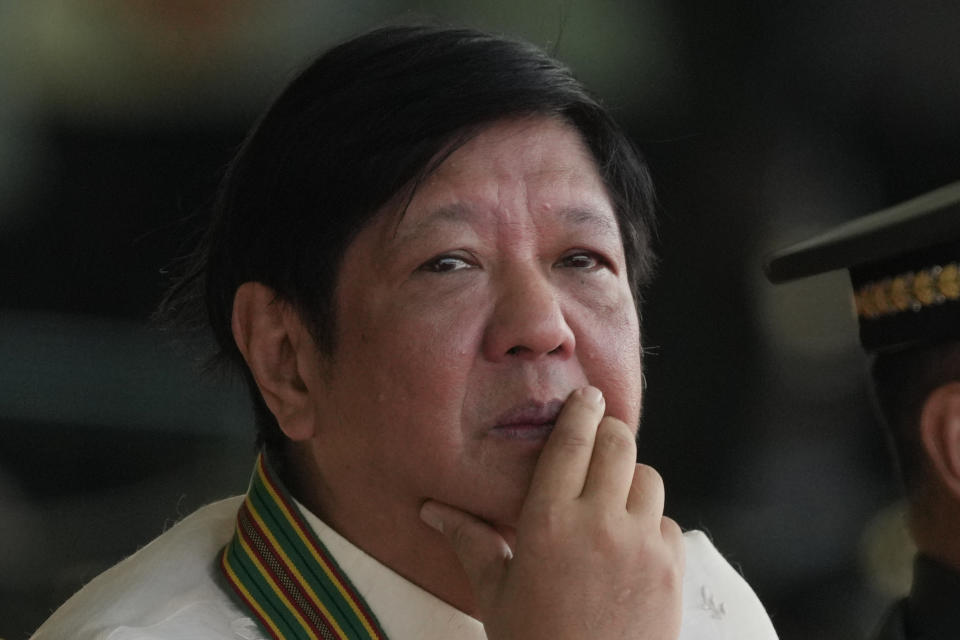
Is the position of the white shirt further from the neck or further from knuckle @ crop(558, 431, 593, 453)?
knuckle @ crop(558, 431, 593, 453)

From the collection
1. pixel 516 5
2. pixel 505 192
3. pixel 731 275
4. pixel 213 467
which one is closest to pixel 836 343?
pixel 731 275

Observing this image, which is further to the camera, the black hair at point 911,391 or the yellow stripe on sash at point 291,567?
the black hair at point 911,391

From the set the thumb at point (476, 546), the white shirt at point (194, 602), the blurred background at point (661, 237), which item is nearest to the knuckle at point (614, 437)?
the thumb at point (476, 546)

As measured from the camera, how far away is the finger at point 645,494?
1.15m

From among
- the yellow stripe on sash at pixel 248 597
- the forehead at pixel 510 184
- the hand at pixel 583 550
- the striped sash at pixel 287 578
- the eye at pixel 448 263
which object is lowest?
the yellow stripe on sash at pixel 248 597

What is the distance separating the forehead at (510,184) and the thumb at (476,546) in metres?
0.25

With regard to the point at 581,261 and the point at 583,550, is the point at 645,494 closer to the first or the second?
the point at 583,550

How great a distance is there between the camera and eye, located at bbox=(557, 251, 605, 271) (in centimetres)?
129

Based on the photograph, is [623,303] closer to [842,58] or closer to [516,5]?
[516,5]

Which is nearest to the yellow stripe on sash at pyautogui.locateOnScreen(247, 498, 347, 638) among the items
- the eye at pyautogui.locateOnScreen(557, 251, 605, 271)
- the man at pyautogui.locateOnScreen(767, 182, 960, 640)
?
the eye at pyautogui.locateOnScreen(557, 251, 605, 271)

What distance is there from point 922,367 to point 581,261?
1.25ft

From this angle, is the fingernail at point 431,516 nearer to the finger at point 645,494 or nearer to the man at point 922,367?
the finger at point 645,494

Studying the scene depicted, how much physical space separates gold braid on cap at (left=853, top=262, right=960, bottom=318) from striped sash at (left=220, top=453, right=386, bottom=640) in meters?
0.62

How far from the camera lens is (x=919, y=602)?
1.39 meters
